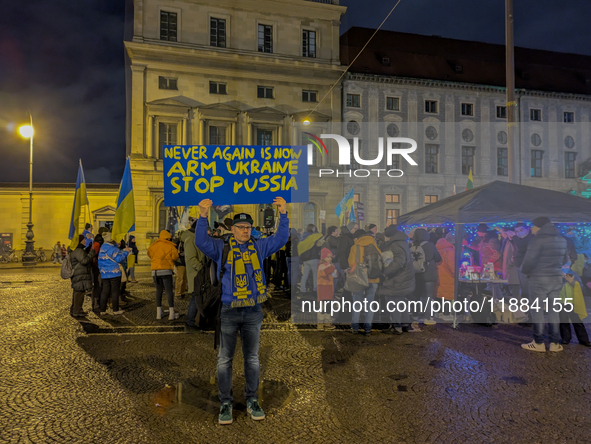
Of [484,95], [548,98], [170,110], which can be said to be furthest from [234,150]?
[548,98]

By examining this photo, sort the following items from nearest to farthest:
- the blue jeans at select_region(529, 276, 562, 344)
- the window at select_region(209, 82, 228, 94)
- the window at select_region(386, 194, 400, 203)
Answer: the blue jeans at select_region(529, 276, 562, 344) < the window at select_region(209, 82, 228, 94) < the window at select_region(386, 194, 400, 203)

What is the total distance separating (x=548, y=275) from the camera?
646 cm

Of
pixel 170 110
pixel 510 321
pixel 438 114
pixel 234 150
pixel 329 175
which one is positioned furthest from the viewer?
pixel 438 114

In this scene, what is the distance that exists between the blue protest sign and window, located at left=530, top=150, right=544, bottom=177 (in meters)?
38.6

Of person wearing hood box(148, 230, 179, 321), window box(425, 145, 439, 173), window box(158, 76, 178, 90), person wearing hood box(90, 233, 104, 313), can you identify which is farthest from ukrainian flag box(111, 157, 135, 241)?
window box(425, 145, 439, 173)

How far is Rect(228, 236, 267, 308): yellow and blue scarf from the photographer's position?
4.02 m

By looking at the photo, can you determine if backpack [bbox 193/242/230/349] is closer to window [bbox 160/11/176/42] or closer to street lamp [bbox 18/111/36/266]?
street lamp [bbox 18/111/36/266]

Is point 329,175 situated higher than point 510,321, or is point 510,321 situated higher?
point 329,175

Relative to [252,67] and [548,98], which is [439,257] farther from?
[548,98]

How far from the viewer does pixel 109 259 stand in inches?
366

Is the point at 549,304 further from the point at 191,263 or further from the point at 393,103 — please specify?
the point at 393,103

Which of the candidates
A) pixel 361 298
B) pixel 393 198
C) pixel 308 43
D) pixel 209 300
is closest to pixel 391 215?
pixel 393 198

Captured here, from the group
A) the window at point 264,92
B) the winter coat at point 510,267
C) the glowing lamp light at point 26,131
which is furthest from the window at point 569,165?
the glowing lamp light at point 26,131

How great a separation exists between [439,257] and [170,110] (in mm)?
23688
